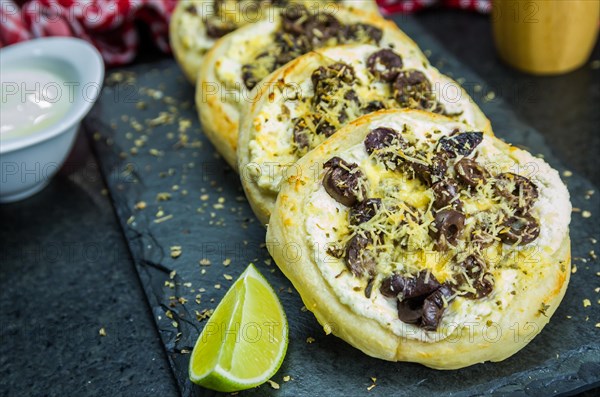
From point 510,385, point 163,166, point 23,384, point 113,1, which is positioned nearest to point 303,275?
point 510,385

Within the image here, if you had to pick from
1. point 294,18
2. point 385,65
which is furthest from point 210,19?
point 385,65

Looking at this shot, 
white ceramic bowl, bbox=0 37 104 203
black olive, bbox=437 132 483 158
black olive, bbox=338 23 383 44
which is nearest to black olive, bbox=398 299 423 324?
black olive, bbox=437 132 483 158

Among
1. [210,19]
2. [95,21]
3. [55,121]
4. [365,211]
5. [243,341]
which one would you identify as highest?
[365,211]

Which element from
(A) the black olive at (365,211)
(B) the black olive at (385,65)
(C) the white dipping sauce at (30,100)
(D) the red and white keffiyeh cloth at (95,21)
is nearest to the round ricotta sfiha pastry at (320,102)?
(B) the black olive at (385,65)

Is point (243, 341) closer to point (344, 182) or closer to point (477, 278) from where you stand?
point (344, 182)

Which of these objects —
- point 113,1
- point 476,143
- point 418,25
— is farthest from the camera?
point 418,25

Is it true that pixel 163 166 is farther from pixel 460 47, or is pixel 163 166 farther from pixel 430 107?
pixel 460 47
